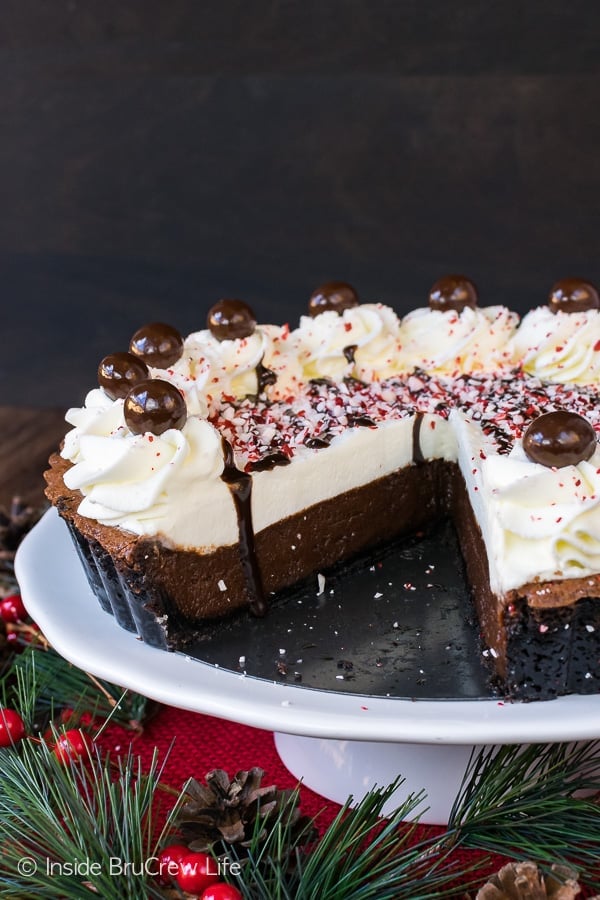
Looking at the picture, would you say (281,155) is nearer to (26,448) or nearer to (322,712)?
(26,448)

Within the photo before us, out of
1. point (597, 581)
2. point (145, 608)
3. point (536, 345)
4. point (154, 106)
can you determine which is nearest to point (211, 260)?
point (154, 106)

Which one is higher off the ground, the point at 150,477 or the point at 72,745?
the point at 150,477

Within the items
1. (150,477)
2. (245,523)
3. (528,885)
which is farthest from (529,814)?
(150,477)

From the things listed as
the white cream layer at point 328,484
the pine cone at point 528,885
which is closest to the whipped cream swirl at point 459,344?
the white cream layer at point 328,484

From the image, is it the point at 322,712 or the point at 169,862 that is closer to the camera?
the point at 169,862

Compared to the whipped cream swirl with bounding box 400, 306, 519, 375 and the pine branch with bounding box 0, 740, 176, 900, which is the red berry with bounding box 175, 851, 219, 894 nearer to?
the pine branch with bounding box 0, 740, 176, 900

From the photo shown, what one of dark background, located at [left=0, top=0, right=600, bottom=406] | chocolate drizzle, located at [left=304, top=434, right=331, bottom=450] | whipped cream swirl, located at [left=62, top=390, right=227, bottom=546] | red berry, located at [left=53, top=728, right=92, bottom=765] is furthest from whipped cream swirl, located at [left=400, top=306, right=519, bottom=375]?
dark background, located at [left=0, top=0, right=600, bottom=406]

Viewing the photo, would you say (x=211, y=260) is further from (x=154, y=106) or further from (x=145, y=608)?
(x=145, y=608)

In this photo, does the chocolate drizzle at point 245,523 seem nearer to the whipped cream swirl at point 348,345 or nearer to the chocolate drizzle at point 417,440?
the chocolate drizzle at point 417,440
